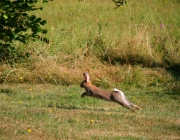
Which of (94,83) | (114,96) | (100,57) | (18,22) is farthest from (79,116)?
(100,57)

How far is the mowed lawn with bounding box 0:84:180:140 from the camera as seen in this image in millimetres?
7348

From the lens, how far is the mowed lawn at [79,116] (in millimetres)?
7348

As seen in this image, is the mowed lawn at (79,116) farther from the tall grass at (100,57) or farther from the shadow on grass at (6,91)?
the tall grass at (100,57)

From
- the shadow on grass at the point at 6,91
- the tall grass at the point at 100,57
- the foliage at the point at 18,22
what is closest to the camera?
the shadow on grass at the point at 6,91

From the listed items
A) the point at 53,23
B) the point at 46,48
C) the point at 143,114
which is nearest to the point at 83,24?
the point at 53,23

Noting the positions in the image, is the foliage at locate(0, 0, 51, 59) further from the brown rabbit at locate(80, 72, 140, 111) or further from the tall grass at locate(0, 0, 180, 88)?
the brown rabbit at locate(80, 72, 140, 111)

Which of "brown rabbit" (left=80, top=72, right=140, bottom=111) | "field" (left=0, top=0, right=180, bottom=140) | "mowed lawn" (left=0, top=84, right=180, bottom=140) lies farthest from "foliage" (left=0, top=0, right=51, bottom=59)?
"brown rabbit" (left=80, top=72, right=140, bottom=111)

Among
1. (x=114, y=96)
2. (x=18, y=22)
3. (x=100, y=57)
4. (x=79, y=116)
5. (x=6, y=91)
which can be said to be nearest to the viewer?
(x=79, y=116)

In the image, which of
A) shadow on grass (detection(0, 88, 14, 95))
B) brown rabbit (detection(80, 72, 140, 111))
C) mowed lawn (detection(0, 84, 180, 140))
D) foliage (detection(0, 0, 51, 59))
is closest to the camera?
mowed lawn (detection(0, 84, 180, 140))

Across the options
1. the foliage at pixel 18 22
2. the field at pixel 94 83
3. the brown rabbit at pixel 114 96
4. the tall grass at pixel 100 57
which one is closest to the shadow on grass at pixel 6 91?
the field at pixel 94 83

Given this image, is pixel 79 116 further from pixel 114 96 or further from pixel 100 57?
pixel 100 57

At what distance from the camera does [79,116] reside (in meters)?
8.45

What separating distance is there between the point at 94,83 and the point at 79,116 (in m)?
3.45

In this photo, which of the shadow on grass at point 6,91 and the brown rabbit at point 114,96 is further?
the shadow on grass at point 6,91
